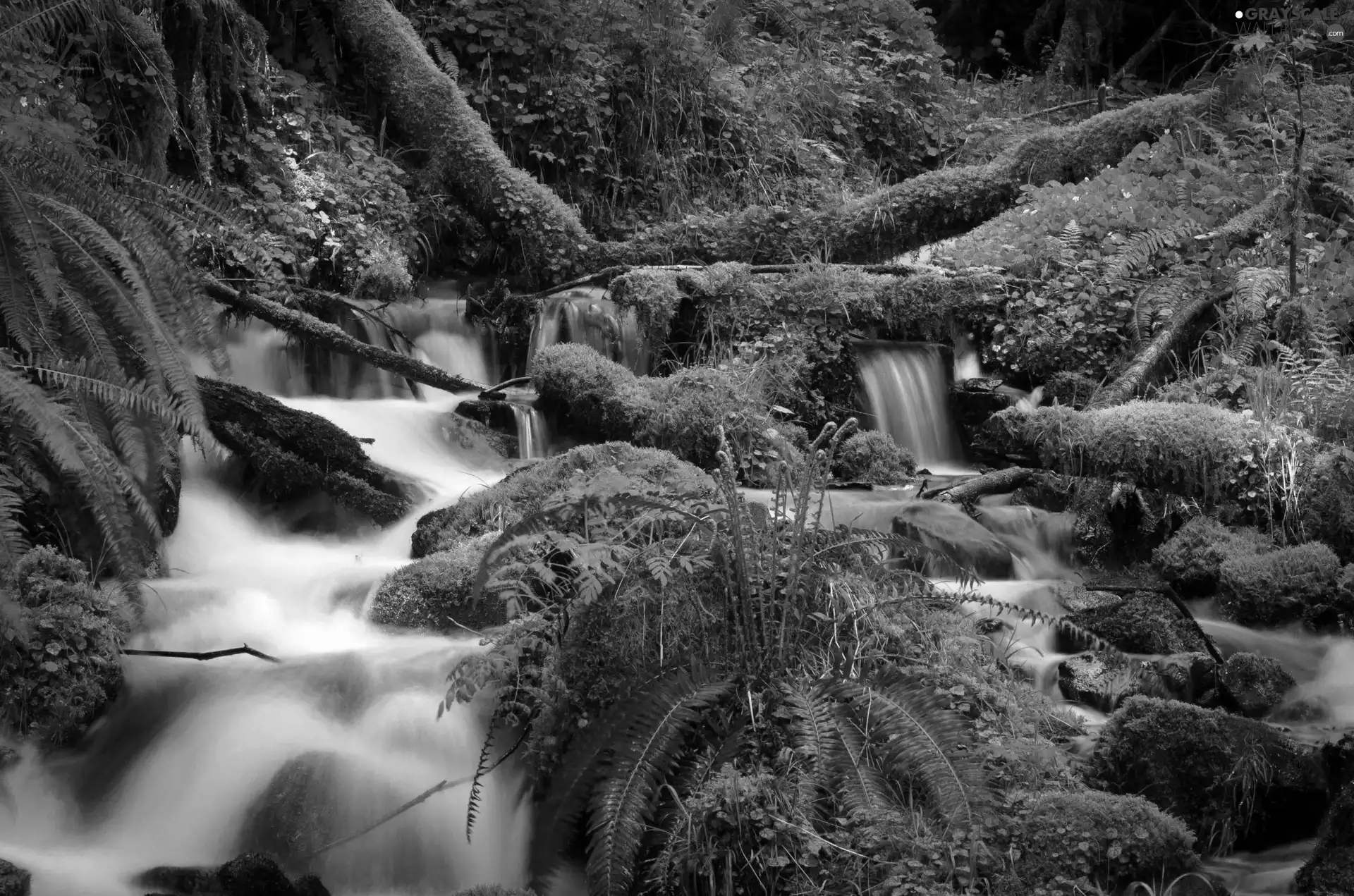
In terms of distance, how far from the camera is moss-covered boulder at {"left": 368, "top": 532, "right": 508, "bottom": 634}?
4.97 metres

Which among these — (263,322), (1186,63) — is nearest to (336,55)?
(263,322)

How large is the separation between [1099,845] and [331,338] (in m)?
5.71

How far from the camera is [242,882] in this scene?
3.66 metres

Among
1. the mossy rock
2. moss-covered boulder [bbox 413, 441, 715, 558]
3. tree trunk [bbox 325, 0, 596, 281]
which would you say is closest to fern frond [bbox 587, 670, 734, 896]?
moss-covered boulder [bbox 413, 441, 715, 558]

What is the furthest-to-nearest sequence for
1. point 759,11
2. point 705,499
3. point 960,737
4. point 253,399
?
point 759,11 → point 253,399 → point 705,499 → point 960,737

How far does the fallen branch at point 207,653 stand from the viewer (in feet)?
15.1

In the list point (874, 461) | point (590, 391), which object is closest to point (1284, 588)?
point (874, 461)

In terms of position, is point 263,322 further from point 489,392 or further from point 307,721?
point 307,721

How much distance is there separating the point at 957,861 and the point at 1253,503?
13.9 ft

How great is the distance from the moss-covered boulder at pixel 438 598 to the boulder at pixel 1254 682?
307 cm

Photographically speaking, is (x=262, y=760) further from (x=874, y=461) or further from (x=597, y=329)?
(x=597, y=329)

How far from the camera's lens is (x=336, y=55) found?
11219mm

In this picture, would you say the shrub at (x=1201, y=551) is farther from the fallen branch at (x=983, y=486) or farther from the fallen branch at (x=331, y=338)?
the fallen branch at (x=331, y=338)

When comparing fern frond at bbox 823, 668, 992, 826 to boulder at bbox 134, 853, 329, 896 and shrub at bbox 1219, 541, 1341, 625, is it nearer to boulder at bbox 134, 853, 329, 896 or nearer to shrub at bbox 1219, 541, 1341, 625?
boulder at bbox 134, 853, 329, 896
